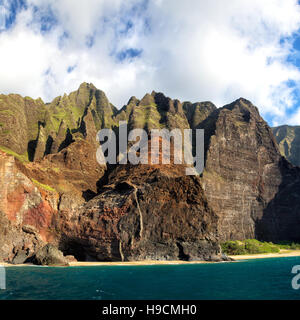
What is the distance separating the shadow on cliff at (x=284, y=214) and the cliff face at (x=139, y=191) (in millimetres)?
489

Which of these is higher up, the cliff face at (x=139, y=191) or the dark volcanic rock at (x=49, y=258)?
the cliff face at (x=139, y=191)

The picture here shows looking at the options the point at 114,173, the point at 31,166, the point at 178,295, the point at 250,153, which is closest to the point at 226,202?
the point at 250,153

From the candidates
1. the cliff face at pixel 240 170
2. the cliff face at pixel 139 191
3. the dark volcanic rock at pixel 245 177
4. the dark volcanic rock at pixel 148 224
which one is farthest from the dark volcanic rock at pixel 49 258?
the dark volcanic rock at pixel 245 177

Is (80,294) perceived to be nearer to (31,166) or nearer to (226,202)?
(31,166)

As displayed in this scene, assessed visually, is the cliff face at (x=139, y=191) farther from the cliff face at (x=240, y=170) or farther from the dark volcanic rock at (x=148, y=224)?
the cliff face at (x=240, y=170)

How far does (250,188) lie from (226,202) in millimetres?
18397

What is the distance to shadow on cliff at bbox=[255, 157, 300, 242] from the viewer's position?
14075cm

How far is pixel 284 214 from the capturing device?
481 feet

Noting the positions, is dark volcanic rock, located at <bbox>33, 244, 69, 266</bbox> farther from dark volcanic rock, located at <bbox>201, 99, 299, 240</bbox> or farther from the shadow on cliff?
the shadow on cliff

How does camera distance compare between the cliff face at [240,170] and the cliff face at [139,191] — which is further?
the cliff face at [240,170]

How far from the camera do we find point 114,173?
104m

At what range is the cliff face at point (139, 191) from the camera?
73.8m

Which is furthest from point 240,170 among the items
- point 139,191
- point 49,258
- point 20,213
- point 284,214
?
point 49,258

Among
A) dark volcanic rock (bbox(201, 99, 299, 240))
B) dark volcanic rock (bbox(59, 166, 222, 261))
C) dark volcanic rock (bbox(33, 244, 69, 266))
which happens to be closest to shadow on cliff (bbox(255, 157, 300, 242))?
dark volcanic rock (bbox(201, 99, 299, 240))
